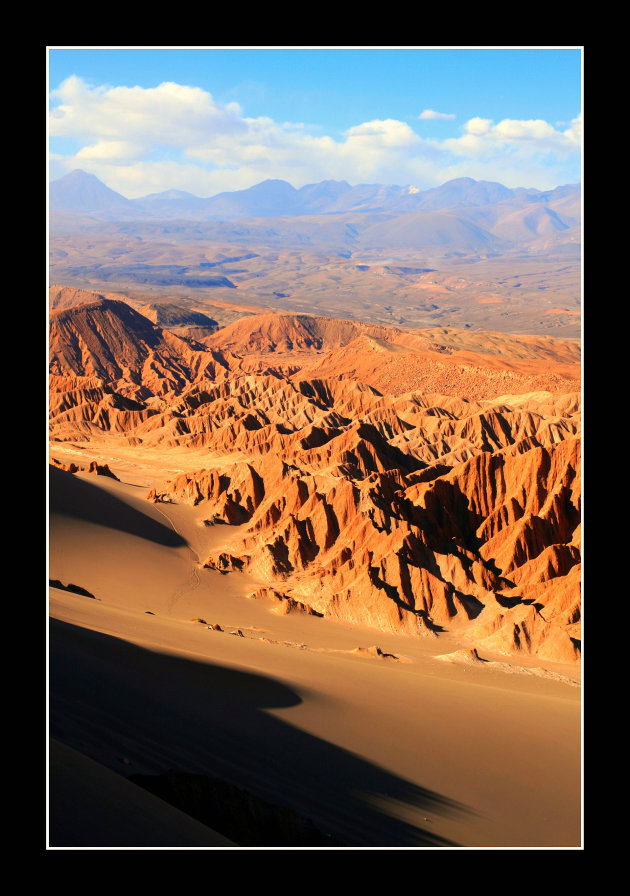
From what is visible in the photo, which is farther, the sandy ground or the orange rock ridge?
the orange rock ridge

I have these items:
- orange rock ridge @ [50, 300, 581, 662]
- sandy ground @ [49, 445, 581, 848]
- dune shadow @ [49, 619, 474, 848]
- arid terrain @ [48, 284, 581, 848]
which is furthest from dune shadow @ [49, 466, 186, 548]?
dune shadow @ [49, 619, 474, 848]

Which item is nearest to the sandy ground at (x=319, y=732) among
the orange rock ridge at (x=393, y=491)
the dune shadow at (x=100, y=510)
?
the orange rock ridge at (x=393, y=491)

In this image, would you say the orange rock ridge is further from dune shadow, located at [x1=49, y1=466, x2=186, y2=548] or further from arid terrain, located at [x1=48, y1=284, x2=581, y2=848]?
dune shadow, located at [x1=49, y1=466, x2=186, y2=548]

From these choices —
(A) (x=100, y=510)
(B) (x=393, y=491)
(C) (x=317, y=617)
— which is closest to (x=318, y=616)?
(C) (x=317, y=617)

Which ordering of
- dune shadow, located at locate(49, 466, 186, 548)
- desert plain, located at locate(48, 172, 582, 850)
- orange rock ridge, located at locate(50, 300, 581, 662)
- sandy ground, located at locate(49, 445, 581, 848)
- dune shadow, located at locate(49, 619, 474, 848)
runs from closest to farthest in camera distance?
1. dune shadow, located at locate(49, 619, 474, 848)
2. sandy ground, located at locate(49, 445, 581, 848)
3. desert plain, located at locate(48, 172, 582, 850)
4. orange rock ridge, located at locate(50, 300, 581, 662)
5. dune shadow, located at locate(49, 466, 186, 548)

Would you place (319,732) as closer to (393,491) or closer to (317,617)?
(317,617)

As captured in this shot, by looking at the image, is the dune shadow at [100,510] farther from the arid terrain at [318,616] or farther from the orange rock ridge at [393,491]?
the orange rock ridge at [393,491]
